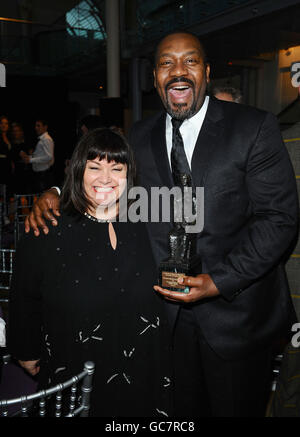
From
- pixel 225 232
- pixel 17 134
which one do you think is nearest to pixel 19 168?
pixel 17 134

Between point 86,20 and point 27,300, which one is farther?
point 86,20

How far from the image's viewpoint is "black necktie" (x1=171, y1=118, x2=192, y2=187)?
1618mm

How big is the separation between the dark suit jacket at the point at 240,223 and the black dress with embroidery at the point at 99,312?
5.0 inches

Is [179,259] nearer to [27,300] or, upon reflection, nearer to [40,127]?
[27,300]

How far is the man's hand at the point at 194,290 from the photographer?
4.77ft

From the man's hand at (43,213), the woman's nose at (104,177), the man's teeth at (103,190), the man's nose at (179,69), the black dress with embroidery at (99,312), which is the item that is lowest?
the black dress with embroidery at (99,312)

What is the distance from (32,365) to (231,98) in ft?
9.41

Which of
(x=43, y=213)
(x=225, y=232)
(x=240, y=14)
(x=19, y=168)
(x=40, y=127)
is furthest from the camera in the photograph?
(x=19, y=168)

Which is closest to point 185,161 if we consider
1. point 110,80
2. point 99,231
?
point 99,231

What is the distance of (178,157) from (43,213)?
61 centimetres

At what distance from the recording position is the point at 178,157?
164cm

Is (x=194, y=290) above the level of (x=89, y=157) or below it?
below

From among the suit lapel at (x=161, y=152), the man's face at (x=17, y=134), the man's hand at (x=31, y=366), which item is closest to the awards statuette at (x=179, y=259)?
the suit lapel at (x=161, y=152)

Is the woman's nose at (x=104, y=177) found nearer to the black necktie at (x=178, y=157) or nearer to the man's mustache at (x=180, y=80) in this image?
the black necktie at (x=178, y=157)
